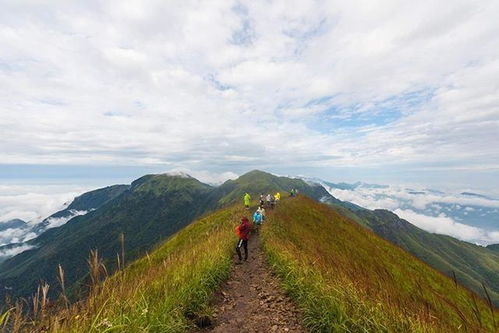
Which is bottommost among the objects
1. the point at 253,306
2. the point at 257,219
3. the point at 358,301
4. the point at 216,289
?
the point at 253,306

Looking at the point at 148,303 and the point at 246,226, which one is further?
the point at 246,226

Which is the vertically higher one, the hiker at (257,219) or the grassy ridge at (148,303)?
the grassy ridge at (148,303)

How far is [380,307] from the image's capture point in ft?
22.4

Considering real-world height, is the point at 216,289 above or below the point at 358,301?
below

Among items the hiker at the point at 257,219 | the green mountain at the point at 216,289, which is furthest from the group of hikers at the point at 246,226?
the green mountain at the point at 216,289

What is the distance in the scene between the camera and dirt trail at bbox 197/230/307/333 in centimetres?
798

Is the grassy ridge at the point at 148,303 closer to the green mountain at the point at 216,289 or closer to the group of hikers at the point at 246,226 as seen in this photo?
the green mountain at the point at 216,289

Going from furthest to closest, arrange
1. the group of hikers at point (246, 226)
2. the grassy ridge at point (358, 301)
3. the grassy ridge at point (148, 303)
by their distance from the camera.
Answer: the group of hikers at point (246, 226), the grassy ridge at point (358, 301), the grassy ridge at point (148, 303)

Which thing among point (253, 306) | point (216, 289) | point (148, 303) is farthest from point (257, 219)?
point (148, 303)

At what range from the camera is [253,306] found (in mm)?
9797

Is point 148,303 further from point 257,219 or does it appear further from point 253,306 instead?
point 257,219

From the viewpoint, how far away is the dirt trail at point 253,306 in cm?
798

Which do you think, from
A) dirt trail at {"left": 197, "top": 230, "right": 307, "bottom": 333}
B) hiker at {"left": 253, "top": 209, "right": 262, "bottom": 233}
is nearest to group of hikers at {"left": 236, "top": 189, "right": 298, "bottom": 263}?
hiker at {"left": 253, "top": 209, "right": 262, "bottom": 233}

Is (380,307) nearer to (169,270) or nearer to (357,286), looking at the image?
(357,286)
